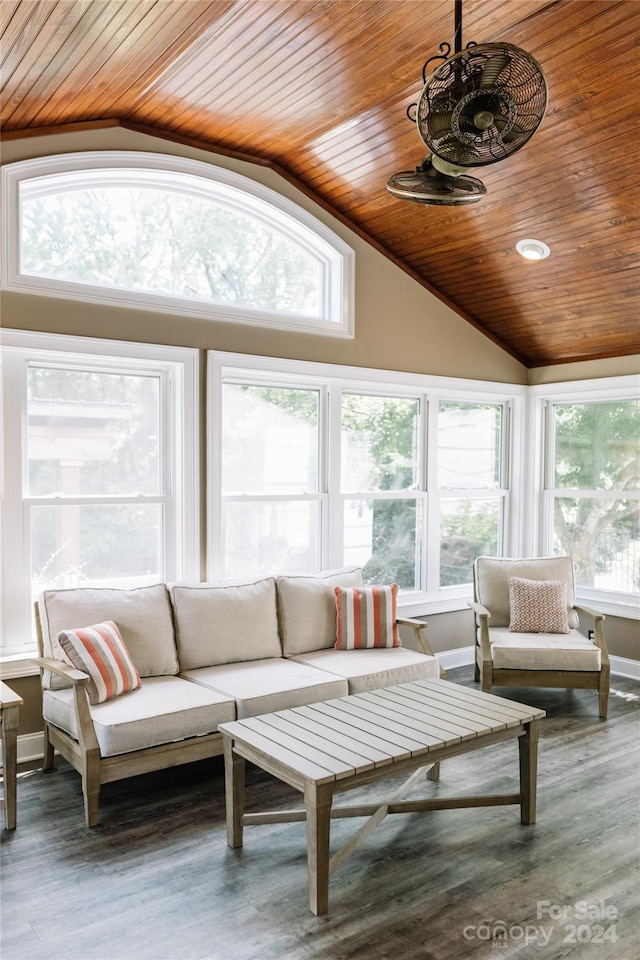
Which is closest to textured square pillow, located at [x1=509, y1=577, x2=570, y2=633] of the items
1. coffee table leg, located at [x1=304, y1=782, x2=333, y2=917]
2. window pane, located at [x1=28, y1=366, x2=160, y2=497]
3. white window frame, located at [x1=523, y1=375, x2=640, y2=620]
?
white window frame, located at [x1=523, y1=375, x2=640, y2=620]

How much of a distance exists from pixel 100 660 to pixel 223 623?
821mm

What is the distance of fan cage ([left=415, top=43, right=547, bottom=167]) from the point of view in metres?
2.12

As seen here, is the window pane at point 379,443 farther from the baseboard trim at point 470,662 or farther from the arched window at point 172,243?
the baseboard trim at point 470,662

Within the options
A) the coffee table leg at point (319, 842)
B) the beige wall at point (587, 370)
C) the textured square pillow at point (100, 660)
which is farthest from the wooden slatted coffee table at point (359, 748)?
the beige wall at point (587, 370)

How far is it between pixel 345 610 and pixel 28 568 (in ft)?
5.78

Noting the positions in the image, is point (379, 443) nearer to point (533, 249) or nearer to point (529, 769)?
point (533, 249)

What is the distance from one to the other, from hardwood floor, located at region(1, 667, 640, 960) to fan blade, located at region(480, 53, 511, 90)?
2625mm

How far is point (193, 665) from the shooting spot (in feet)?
12.7

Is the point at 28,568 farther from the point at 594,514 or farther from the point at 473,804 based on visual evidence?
the point at 594,514

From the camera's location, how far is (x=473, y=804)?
2.98 meters

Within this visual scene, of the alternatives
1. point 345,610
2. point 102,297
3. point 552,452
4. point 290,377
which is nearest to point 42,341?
point 102,297

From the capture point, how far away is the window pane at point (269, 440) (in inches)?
179

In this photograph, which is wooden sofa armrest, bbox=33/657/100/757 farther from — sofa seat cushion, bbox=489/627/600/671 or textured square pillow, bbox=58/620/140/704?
sofa seat cushion, bbox=489/627/600/671

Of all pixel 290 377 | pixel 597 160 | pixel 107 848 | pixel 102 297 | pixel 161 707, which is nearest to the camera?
pixel 107 848
